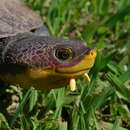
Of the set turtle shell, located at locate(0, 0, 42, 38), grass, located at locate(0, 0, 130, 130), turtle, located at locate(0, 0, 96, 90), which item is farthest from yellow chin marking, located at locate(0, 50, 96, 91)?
turtle shell, located at locate(0, 0, 42, 38)

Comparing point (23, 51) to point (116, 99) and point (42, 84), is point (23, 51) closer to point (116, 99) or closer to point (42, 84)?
point (42, 84)

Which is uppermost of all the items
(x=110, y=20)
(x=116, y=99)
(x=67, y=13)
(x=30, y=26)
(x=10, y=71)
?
(x=67, y=13)

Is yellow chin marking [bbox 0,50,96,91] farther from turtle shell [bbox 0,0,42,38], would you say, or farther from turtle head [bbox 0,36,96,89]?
turtle shell [bbox 0,0,42,38]

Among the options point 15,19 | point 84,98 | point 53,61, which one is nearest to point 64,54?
point 53,61

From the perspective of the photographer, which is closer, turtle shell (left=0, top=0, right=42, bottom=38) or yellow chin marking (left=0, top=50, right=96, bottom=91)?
yellow chin marking (left=0, top=50, right=96, bottom=91)

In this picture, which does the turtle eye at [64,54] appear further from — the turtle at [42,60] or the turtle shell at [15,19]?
the turtle shell at [15,19]

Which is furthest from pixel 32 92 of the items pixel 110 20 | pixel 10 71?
pixel 110 20
